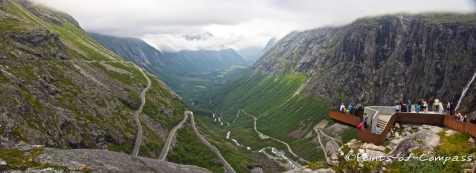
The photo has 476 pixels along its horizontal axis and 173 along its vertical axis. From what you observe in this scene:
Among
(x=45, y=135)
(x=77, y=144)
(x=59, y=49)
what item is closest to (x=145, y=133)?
(x=77, y=144)

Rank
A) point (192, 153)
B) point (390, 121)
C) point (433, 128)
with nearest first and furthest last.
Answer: point (433, 128) → point (390, 121) → point (192, 153)

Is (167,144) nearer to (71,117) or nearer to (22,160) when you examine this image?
(71,117)

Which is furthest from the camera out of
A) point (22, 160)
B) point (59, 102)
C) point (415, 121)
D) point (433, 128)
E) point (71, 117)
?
point (59, 102)

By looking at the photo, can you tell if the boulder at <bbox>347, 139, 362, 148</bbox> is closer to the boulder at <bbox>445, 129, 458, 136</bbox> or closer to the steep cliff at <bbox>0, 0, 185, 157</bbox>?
the boulder at <bbox>445, 129, 458, 136</bbox>

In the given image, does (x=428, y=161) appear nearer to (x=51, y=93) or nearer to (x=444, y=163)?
(x=444, y=163)

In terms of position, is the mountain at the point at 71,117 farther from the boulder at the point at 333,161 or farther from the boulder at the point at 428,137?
the boulder at the point at 428,137


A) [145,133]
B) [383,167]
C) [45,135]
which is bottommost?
[145,133]

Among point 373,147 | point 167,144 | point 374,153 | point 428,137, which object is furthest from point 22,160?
point 167,144

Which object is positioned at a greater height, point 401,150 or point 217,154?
point 401,150
